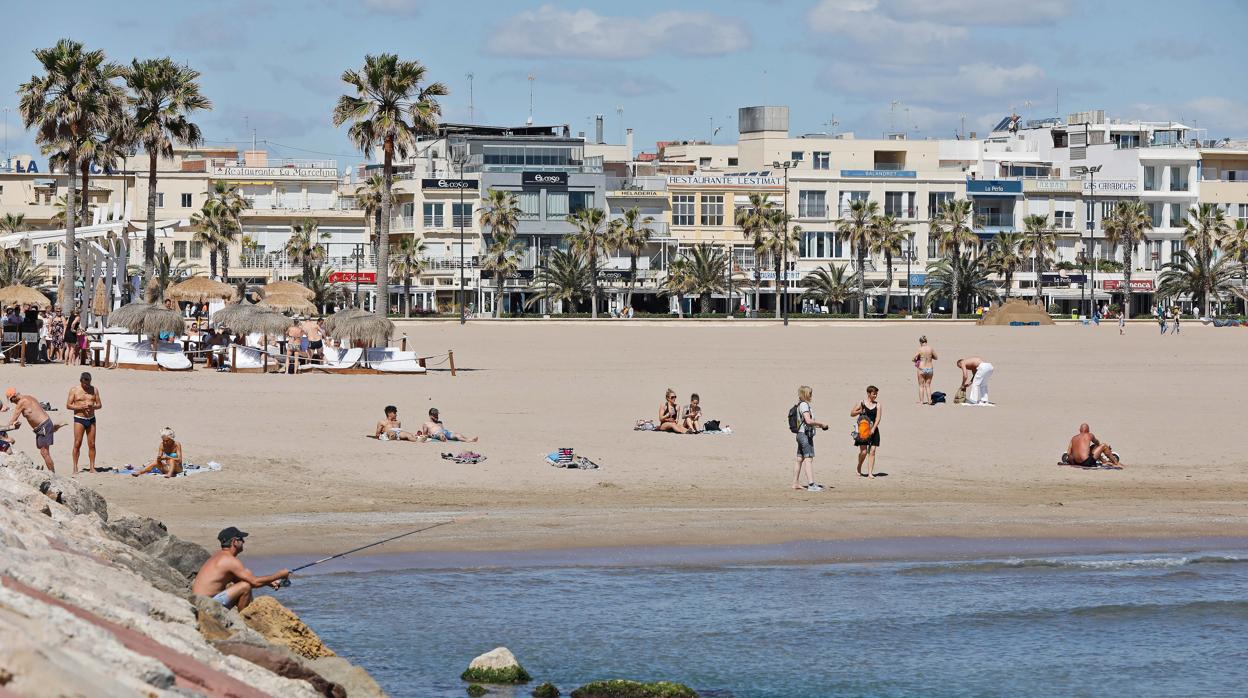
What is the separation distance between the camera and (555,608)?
12867 mm

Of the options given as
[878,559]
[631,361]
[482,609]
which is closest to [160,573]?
[482,609]

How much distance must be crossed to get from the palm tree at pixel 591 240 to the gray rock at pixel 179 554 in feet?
235

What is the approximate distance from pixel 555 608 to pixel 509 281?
75210 millimetres

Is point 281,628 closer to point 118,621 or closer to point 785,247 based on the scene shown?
point 118,621

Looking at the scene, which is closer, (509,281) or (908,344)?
(908,344)

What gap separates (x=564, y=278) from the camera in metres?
84.4

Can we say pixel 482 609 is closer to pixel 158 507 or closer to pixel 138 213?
pixel 158 507

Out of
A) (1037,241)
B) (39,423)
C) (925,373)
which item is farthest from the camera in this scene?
(1037,241)

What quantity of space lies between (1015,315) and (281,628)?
64.4 metres

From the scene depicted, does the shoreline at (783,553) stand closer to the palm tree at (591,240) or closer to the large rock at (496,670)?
the large rock at (496,670)

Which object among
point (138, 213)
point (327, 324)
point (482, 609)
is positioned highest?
point (138, 213)

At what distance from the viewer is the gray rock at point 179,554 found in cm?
1228

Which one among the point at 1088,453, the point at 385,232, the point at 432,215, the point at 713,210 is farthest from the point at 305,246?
the point at 1088,453

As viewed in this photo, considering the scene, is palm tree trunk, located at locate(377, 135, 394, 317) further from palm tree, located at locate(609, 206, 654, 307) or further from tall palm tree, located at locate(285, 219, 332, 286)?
tall palm tree, located at locate(285, 219, 332, 286)
